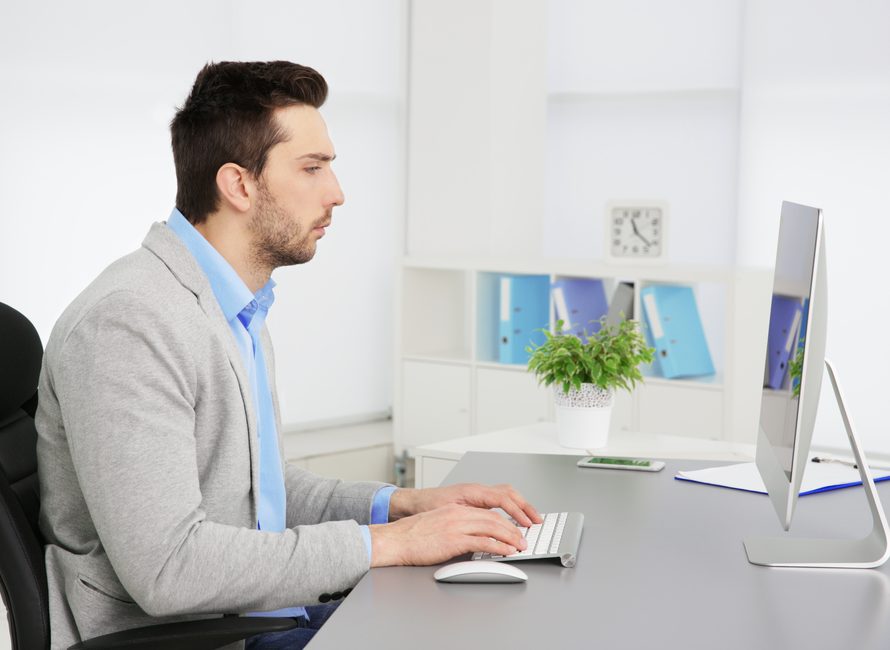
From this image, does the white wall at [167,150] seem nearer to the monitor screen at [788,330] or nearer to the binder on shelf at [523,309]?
the binder on shelf at [523,309]

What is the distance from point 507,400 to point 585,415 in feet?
5.17

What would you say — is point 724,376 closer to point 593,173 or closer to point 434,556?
point 593,173

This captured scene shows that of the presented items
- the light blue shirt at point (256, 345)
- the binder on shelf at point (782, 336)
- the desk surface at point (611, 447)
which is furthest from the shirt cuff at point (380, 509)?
the desk surface at point (611, 447)

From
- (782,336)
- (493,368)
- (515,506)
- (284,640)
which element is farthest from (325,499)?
(493,368)

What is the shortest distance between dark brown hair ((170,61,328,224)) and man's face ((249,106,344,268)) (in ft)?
0.06

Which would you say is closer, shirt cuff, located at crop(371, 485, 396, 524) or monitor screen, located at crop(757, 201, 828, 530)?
monitor screen, located at crop(757, 201, 828, 530)

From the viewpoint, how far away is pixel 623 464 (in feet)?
7.04

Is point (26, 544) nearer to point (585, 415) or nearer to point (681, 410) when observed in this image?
point (585, 415)

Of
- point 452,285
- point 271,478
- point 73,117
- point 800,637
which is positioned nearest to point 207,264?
point 271,478

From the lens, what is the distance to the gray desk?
1.25 meters

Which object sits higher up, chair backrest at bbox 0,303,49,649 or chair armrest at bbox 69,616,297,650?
chair backrest at bbox 0,303,49,649

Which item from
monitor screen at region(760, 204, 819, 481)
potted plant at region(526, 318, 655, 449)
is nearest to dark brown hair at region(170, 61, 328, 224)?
monitor screen at region(760, 204, 819, 481)

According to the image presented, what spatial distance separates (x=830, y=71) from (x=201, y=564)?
11.2 feet

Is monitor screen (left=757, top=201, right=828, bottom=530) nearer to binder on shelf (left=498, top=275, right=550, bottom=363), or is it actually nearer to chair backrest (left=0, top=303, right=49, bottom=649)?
chair backrest (left=0, top=303, right=49, bottom=649)
